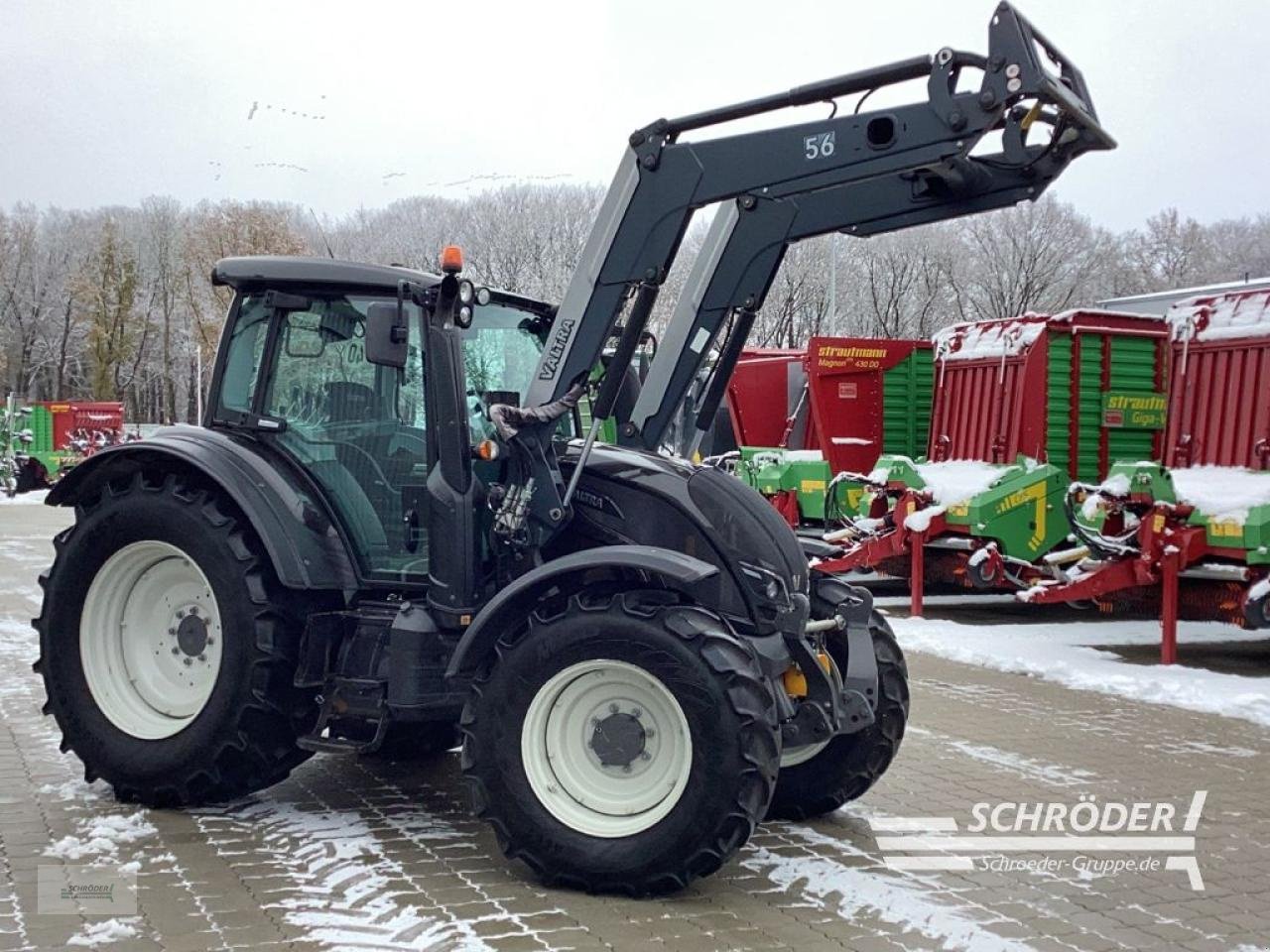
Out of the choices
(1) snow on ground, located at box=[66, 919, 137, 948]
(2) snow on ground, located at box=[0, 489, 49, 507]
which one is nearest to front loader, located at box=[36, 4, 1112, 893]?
(1) snow on ground, located at box=[66, 919, 137, 948]

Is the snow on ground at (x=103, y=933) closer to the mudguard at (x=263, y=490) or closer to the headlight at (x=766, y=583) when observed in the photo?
the mudguard at (x=263, y=490)

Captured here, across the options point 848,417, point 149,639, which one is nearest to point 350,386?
point 149,639

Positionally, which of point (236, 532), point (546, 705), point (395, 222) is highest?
point (395, 222)

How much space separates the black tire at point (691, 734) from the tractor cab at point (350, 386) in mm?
989

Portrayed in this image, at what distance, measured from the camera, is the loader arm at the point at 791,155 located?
4.49m

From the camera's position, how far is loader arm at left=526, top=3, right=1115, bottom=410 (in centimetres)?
449

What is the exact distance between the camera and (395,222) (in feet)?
120

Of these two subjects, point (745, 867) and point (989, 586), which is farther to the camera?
point (989, 586)

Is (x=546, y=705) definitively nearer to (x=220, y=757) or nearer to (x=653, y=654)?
(x=653, y=654)

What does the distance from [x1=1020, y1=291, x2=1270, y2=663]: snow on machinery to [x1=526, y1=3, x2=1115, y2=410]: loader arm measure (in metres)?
5.71

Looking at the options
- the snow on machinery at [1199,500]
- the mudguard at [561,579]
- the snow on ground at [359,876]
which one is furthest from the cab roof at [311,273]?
the snow on machinery at [1199,500]

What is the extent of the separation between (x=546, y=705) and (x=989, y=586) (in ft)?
27.5

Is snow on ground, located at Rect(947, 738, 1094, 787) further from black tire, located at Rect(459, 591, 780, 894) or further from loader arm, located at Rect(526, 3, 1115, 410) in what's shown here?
loader arm, located at Rect(526, 3, 1115, 410)

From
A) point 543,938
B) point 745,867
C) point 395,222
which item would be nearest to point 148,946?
point 543,938
